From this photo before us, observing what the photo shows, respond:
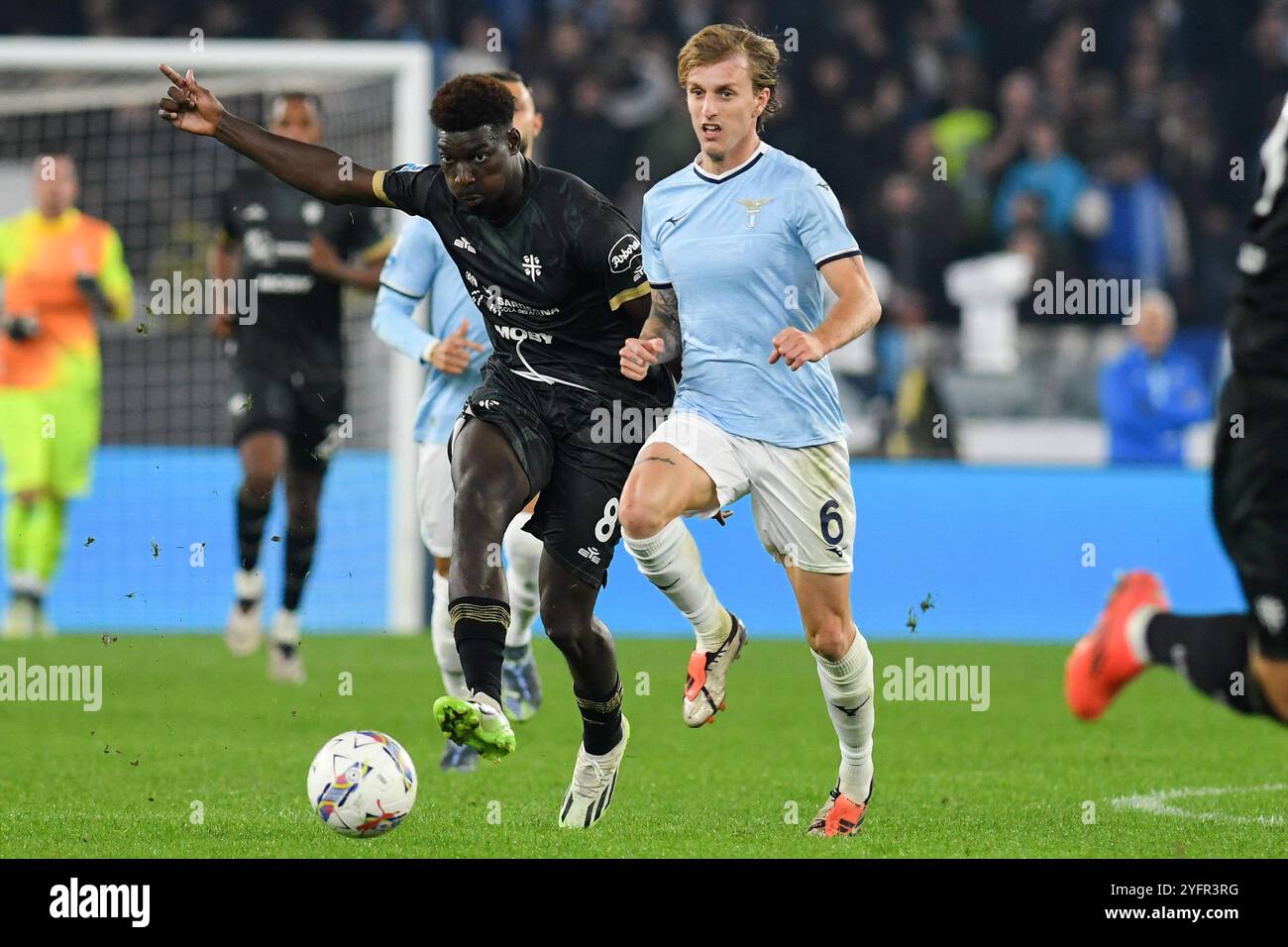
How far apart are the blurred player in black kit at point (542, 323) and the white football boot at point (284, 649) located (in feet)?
12.9

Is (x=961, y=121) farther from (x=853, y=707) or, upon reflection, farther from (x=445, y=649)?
(x=853, y=707)

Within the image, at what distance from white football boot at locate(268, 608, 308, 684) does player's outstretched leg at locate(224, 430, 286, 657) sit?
0.31 m

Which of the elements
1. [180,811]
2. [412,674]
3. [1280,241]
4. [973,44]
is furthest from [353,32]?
[1280,241]

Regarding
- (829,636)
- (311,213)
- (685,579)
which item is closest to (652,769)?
(685,579)

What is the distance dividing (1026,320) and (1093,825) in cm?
902

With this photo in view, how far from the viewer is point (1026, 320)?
1445cm

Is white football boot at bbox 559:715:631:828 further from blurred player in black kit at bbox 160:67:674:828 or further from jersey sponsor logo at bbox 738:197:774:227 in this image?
jersey sponsor logo at bbox 738:197:774:227

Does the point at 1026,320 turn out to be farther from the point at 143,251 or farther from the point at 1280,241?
the point at 1280,241

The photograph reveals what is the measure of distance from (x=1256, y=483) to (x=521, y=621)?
4129 millimetres

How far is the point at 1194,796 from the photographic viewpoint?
257 inches

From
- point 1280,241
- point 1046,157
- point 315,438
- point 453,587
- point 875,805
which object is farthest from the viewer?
point 1046,157

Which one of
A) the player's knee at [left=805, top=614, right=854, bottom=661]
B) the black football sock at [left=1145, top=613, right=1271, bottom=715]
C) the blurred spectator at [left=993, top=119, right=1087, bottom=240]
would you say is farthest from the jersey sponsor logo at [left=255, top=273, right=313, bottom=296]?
the blurred spectator at [left=993, top=119, right=1087, bottom=240]

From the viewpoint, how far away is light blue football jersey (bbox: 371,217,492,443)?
758cm

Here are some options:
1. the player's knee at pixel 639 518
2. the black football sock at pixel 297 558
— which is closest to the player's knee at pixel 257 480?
the black football sock at pixel 297 558
